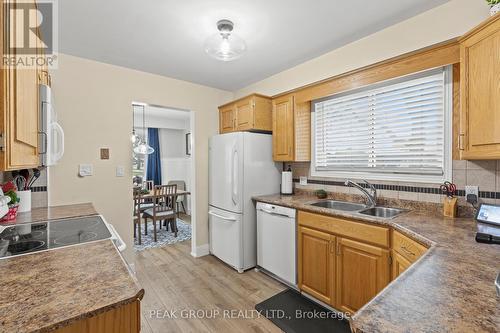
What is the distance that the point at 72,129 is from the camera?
2475mm

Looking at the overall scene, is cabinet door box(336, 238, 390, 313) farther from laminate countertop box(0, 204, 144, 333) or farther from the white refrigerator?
laminate countertop box(0, 204, 144, 333)

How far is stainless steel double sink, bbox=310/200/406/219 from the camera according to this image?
208 centimetres

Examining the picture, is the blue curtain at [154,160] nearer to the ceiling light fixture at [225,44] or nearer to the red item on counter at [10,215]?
the red item on counter at [10,215]

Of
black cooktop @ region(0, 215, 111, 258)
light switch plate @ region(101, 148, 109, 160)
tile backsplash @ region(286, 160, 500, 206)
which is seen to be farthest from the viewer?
light switch plate @ region(101, 148, 109, 160)

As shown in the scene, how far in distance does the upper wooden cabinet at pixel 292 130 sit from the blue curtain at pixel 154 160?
425 centimetres

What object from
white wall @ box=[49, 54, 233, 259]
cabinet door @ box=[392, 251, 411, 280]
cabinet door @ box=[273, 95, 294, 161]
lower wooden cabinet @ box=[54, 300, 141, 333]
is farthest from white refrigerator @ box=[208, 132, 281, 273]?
lower wooden cabinet @ box=[54, 300, 141, 333]

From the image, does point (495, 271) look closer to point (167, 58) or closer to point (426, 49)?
point (426, 49)

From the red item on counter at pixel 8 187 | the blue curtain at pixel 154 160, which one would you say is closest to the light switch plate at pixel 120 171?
the red item on counter at pixel 8 187

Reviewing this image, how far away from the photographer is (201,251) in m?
3.35

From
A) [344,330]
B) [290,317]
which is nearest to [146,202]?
[290,317]

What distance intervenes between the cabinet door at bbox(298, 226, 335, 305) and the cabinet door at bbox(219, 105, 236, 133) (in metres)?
1.80

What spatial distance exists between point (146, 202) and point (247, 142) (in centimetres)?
325

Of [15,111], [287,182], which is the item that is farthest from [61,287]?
→ [287,182]

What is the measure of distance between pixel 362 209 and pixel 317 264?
0.68 metres
